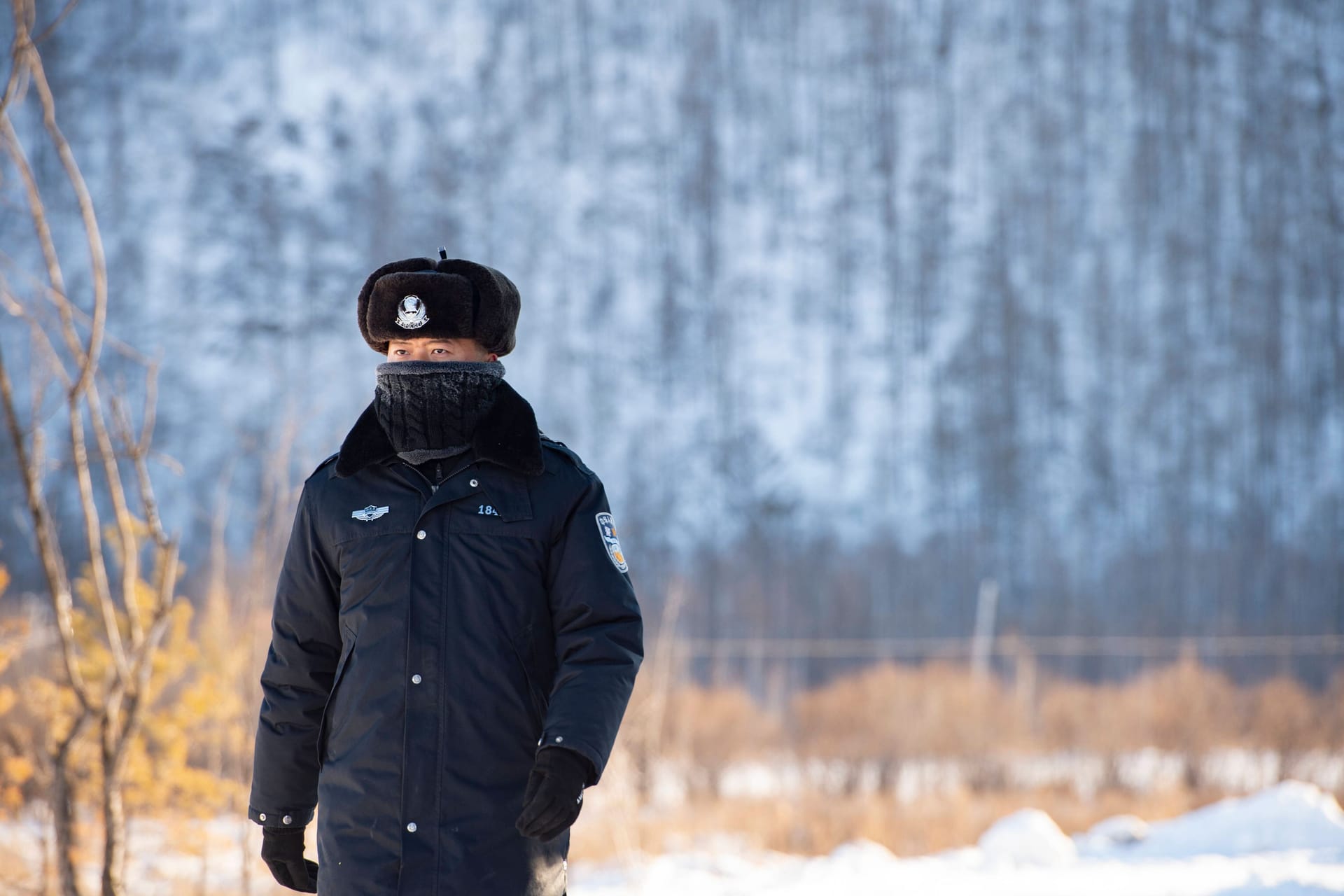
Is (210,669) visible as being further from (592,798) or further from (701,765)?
(701,765)

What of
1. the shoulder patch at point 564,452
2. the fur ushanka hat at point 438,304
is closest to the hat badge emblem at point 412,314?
the fur ushanka hat at point 438,304

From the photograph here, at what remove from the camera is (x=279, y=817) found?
199 cm

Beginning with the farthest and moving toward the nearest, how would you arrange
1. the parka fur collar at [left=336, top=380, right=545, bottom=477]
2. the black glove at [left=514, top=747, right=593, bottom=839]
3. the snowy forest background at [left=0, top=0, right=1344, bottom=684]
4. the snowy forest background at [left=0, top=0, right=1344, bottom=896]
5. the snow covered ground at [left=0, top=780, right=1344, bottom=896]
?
the snowy forest background at [left=0, top=0, right=1344, bottom=684], the snowy forest background at [left=0, top=0, right=1344, bottom=896], the snow covered ground at [left=0, top=780, right=1344, bottom=896], the parka fur collar at [left=336, top=380, right=545, bottom=477], the black glove at [left=514, top=747, right=593, bottom=839]

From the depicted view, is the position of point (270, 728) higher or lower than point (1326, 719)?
higher

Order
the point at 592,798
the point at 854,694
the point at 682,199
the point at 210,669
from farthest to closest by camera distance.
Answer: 1. the point at 682,199
2. the point at 854,694
3. the point at 592,798
4. the point at 210,669

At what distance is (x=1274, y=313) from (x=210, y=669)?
4011 centimetres

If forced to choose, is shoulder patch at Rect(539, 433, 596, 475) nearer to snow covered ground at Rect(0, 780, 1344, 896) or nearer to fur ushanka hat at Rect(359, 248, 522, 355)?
fur ushanka hat at Rect(359, 248, 522, 355)

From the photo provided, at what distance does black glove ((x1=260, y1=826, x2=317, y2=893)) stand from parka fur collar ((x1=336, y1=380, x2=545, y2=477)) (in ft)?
1.81

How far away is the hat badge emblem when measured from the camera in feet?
6.68

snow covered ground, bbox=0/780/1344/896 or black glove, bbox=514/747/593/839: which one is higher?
black glove, bbox=514/747/593/839

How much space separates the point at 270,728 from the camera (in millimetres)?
2004

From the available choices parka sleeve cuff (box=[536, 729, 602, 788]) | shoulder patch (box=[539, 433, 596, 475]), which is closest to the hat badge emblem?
shoulder patch (box=[539, 433, 596, 475])

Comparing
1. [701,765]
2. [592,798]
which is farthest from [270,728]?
[701,765]

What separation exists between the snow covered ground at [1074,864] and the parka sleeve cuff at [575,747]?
346 centimetres
